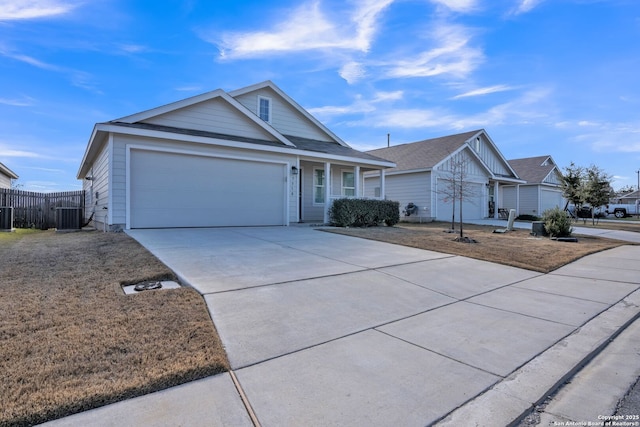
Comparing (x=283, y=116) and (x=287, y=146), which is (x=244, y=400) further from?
(x=283, y=116)

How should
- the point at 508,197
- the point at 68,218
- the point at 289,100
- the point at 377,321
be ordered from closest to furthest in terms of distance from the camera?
the point at 377,321, the point at 68,218, the point at 289,100, the point at 508,197

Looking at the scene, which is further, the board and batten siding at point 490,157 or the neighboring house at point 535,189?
the neighboring house at point 535,189

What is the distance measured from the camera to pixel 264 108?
14891 millimetres

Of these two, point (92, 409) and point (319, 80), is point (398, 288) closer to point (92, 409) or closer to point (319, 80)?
point (92, 409)

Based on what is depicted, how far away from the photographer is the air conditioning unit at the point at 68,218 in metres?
11.9

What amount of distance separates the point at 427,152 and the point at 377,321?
1962 cm

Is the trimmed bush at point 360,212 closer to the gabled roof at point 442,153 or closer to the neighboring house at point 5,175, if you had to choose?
the gabled roof at point 442,153

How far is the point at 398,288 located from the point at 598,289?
10.6ft

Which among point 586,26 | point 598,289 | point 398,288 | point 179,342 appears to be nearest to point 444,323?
point 398,288

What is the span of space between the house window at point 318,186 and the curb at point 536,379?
1210 cm

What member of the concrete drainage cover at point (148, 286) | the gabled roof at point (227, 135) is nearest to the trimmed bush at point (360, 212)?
the gabled roof at point (227, 135)

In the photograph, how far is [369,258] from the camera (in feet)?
21.4

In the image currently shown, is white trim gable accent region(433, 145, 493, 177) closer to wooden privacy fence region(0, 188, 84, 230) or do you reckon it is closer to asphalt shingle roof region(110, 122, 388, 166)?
asphalt shingle roof region(110, 122, 388, 166)

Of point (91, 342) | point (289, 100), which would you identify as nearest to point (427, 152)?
point (289, 100)
